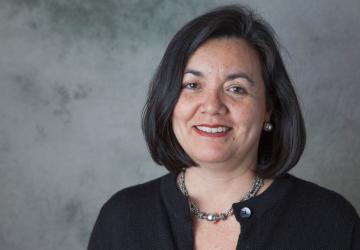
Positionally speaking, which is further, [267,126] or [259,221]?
[267,126]

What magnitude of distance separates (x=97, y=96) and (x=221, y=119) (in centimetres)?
132

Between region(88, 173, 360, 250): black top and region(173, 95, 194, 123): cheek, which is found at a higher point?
region(173, 95, 194, 123): cheek

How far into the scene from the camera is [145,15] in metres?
3.53

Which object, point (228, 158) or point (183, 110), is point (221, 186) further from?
point (183, 110)

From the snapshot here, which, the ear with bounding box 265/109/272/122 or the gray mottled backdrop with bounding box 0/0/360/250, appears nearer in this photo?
the ear with bounding box 265/109/272/122

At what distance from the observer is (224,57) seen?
7.97 ft

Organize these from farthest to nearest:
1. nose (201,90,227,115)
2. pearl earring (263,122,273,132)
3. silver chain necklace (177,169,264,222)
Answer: pearl earring (263,122,273,132)
silver chain necklace (177,169,264,222)
nose (201,90,227,115)

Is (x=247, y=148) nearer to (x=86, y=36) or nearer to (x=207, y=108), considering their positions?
(x=207, y=108)

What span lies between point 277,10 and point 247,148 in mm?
1257

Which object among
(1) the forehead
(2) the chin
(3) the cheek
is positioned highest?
(1) the forehead

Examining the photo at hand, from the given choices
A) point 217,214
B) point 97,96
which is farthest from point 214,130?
point 97,96

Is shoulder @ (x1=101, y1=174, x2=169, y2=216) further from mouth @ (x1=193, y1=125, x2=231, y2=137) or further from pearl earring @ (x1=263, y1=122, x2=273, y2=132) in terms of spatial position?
pearl earring @ (x1=263, y1=122, x2=273, y2=132)

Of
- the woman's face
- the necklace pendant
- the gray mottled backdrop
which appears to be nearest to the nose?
the woman's face

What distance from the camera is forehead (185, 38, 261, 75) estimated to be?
7.94ft
